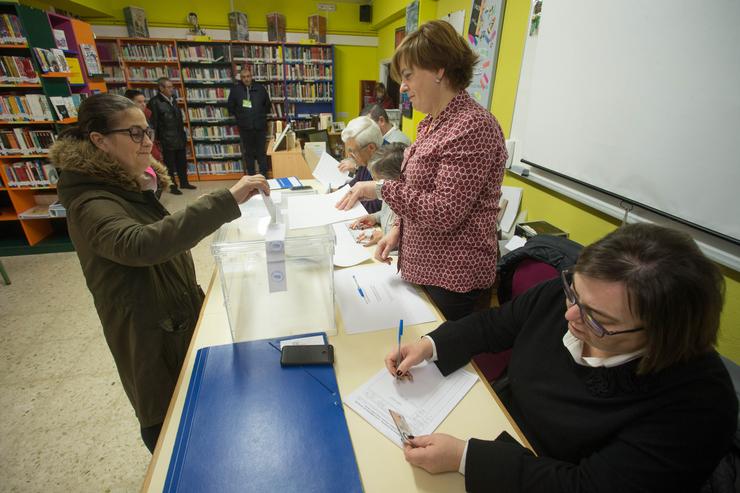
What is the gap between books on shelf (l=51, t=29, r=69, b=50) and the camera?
3.38 meters

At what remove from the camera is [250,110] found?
19.3 ft

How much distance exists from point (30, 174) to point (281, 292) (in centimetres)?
370

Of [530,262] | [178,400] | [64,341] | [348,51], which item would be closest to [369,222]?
[530,262]

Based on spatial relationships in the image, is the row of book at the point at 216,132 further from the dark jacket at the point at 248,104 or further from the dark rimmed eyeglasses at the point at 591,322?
the dark rimmed eyeglasses at the point at 591,322

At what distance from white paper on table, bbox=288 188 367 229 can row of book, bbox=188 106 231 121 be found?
19.0ft

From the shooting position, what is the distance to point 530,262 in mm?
1452

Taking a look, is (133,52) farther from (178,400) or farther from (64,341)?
(178,400)

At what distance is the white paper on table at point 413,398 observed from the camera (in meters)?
0.85

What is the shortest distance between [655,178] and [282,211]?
1.61 metres

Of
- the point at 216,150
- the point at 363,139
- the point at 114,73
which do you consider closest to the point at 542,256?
the point at 363,139

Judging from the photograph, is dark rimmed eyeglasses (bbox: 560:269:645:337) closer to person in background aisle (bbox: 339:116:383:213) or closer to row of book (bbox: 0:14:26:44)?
person in background aisle (bbox: 339:116:383:213)

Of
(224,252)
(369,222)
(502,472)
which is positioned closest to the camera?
(502,472)

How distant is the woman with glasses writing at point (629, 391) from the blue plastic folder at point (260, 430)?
0.59 ft

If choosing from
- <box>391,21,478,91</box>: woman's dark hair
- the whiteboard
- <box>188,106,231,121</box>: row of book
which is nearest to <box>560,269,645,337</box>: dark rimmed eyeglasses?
<box>391,21,478,91</box>: woman's dark hair
